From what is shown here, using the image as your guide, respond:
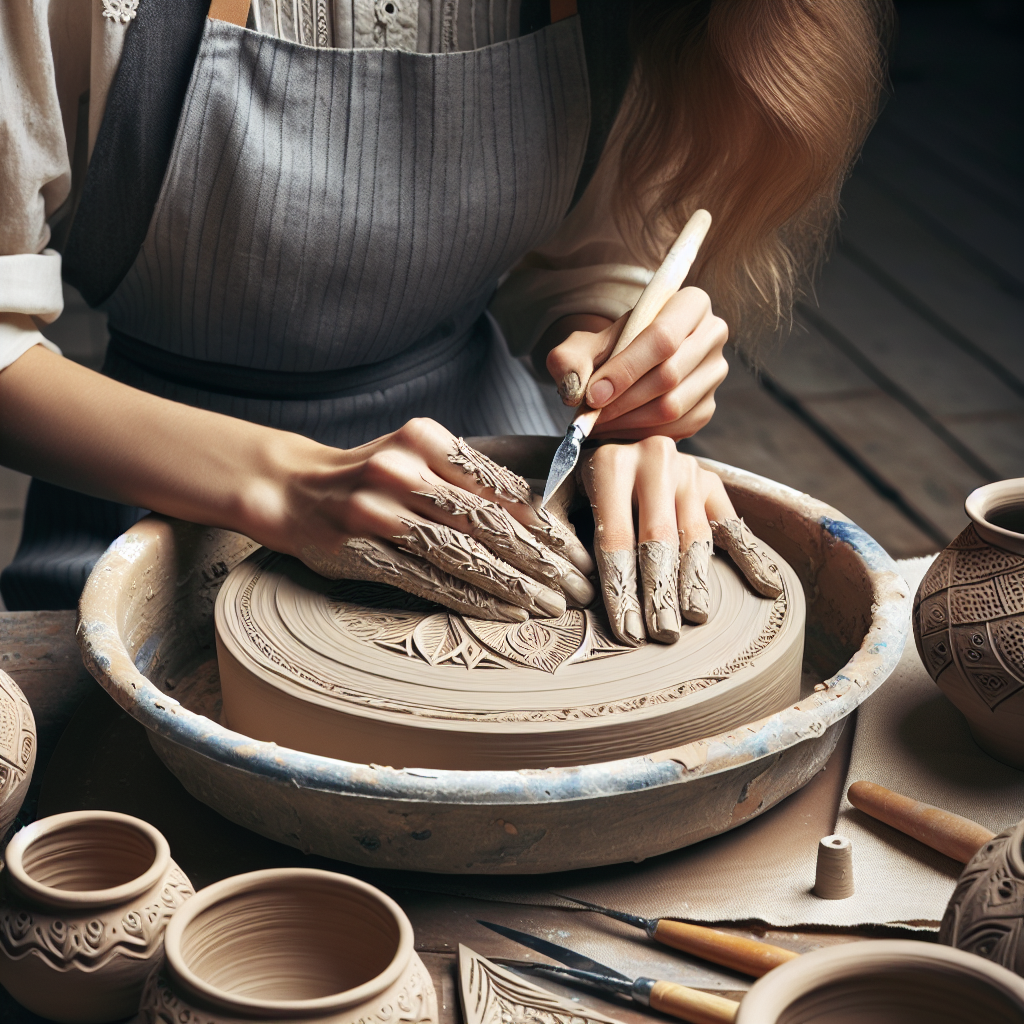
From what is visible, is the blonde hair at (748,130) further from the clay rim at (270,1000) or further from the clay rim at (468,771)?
the clay rim at (270,1000)

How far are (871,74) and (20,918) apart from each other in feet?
3.57

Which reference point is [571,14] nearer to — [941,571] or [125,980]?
[941,571]

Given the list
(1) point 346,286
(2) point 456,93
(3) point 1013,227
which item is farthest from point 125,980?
(3) point 1013,227

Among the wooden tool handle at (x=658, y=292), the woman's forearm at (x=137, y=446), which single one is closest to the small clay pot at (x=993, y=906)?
the wooden tool handle at (x=658, y=292)

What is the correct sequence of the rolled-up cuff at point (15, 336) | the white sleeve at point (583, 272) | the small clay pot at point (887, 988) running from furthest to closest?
1. the white sleeve at point (583, 272)
2. the rolled-up cuff at point (15, 336)
3. the small clay pot at point (887, 988)

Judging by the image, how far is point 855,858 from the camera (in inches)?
32.4

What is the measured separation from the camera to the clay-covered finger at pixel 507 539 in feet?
3.02

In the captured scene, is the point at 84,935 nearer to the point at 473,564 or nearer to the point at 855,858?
the point at 473,564

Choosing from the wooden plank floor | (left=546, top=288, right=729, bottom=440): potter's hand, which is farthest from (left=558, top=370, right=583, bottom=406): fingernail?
the wooden plank floor

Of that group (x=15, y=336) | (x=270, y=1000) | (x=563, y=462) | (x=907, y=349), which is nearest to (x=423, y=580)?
(x=563, y=462)

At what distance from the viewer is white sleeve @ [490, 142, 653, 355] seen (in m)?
1.45

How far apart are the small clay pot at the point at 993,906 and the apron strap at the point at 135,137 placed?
930mm

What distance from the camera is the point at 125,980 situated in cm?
65

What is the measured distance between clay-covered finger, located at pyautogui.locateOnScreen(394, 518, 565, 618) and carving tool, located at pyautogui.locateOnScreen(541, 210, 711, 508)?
0.33 ft
